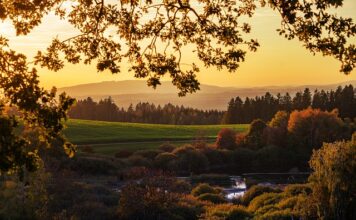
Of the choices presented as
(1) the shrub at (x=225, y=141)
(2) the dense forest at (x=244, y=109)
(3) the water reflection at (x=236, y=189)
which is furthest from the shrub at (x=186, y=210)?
(2) the dense forest at (x=244, y=109)

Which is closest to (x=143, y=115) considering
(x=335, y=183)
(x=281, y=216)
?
(x=281, y=216)

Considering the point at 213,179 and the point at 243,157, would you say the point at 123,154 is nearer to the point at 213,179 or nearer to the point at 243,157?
the point at 243,157

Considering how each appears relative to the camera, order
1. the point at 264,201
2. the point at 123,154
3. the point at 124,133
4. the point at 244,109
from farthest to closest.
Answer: the point at 244,109
the point at 124,133
the point at 123,154
the point at 264,201

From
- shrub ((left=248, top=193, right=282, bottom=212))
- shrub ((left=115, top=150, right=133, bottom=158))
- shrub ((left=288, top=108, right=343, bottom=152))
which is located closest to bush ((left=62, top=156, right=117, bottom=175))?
shrub ((left=115, top=150, right=133, bottom=158))

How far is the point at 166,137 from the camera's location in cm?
A: 11212

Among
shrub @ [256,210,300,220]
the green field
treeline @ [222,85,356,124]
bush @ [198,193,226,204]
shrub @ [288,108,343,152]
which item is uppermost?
treeline @ [222,85,356,124]

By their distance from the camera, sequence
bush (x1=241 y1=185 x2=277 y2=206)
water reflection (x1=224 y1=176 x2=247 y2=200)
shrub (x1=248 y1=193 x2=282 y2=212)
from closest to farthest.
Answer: shrub (x1=248 y1=193 x2=282 y2=212), bush (x1=241 y1=185 x2=277 y2=206), water reflection (x1=224 y1=176 x2=247 y2=200)

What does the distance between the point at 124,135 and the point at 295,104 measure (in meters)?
47.6

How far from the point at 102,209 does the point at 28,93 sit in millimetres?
27903

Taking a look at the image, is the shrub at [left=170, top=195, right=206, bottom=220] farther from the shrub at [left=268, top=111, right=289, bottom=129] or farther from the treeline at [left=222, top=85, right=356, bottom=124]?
the treeline at [left=222, top=85, right=356, bottom=124]

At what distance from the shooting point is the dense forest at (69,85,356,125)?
134 metres

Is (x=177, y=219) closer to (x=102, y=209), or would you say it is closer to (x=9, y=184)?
(x=102, y=209)

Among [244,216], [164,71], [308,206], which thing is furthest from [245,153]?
[164,71]

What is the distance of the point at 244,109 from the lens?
157875mm
